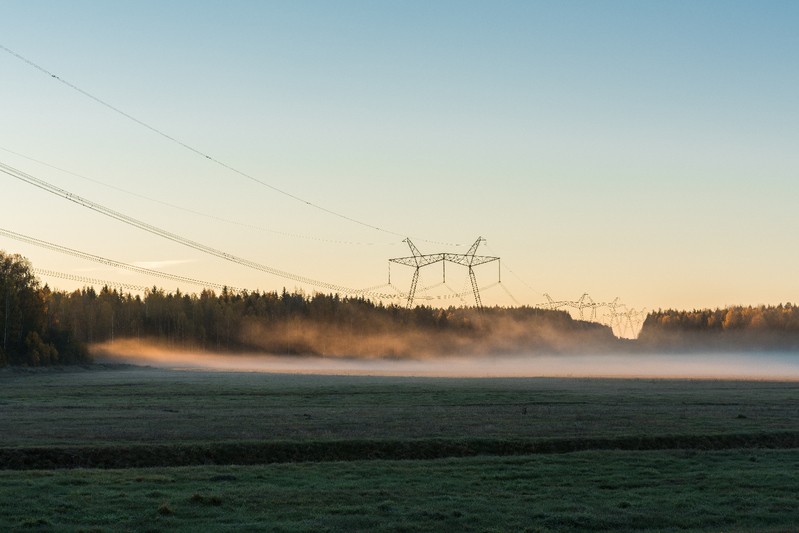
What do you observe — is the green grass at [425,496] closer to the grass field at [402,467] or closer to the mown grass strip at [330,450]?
the grass field at [402,467]

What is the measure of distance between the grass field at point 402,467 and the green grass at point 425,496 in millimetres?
85

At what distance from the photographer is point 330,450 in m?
47.3

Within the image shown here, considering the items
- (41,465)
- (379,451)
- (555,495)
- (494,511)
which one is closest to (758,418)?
(379,451)

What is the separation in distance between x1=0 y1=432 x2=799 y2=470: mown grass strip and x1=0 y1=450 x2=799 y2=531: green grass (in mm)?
4030

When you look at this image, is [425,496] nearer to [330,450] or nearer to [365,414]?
[330,450]

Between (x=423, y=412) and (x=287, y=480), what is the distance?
29.9 meters

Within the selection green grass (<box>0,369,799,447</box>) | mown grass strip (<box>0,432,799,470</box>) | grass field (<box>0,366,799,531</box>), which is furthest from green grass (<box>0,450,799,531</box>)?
green grass (<box>0,369,799,447</box>)

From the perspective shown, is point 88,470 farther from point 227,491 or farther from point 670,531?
point 670,531

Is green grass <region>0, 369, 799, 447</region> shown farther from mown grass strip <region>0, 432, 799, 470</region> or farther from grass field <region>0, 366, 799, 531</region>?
mown grass strip <region>0, 432, 799, 470</region>

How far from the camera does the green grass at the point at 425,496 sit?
97.2 feet

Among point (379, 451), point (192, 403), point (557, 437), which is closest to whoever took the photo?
point (379, 451)

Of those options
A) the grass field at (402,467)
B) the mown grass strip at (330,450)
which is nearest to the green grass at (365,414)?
the grass field at (402,467)

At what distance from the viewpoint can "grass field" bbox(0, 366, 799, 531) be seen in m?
30.4

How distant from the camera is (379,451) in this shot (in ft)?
155
